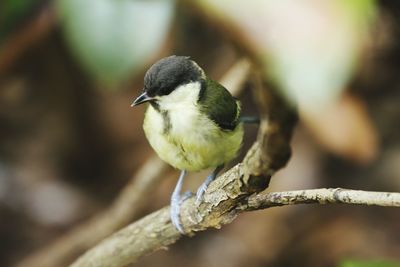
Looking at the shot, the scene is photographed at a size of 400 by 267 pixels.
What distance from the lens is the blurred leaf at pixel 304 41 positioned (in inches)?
24.9

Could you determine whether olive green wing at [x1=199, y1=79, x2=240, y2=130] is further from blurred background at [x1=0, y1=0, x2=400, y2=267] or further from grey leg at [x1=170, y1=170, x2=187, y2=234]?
blurred background at [x1=0, y1=0, x2=400, y2=267]

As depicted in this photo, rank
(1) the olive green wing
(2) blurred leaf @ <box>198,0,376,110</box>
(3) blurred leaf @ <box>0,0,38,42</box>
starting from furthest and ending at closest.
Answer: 1. (3) blurred leaf @ <box>0,0,38,42</box>
2. (1) the olive green wing
3. (2) blurred leaf @ <box>198,0,376,110</box>

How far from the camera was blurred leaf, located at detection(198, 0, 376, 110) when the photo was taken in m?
0.63

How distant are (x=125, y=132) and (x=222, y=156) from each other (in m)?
1.74

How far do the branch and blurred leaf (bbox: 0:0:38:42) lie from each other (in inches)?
33.0

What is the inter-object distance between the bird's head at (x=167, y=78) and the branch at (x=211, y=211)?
0.59 ft

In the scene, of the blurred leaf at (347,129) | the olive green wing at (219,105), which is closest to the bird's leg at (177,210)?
the olive green wing at (219,105)

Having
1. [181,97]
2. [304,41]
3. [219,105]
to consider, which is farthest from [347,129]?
[304,41]

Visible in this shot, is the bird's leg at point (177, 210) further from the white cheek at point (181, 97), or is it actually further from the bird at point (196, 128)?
the white cheek at point (181, 97)

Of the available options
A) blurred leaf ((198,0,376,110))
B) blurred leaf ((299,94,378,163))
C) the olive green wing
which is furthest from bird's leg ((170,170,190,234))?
blurred leaf ((198,0,376,110))

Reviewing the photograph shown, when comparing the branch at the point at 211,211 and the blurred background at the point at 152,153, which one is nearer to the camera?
the branch at the point at 211,211

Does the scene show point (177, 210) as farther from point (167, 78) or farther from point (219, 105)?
point (167, 78)

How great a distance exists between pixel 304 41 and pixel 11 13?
167 centimetres

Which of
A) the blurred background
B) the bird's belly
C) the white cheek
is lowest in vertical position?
the blurred background
